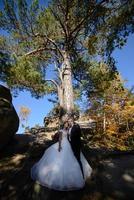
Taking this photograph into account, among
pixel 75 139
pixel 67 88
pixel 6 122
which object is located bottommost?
pixel 75 139

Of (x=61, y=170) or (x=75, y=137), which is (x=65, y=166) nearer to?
(x=61, y=170)

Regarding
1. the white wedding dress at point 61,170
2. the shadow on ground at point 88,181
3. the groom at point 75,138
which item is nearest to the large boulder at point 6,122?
the shadow on ground at point 88,181

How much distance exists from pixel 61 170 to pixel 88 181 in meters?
0.98

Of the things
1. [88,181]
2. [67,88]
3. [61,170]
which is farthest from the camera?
[67,88]

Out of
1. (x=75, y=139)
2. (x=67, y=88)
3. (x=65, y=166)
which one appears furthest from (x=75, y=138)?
(x=67, y=88)

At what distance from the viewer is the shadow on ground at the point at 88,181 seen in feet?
21.9

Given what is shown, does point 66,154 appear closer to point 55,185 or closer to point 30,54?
point 55,185

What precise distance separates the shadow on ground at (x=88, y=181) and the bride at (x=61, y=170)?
19 cm

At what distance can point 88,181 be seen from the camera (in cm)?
730

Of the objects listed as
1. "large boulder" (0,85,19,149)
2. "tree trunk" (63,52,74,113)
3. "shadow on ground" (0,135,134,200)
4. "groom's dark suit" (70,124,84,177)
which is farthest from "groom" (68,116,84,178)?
"tree trunk" (63,52,74,113)

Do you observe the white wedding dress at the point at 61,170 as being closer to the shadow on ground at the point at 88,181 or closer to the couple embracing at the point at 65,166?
the couple embracing at the point at 65,166

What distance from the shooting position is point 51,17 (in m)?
18.5

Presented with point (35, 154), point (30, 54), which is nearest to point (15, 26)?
point (30, 54)

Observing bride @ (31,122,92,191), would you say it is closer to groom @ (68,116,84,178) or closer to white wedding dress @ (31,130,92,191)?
white wedding dress @ (31,130,92,191)
